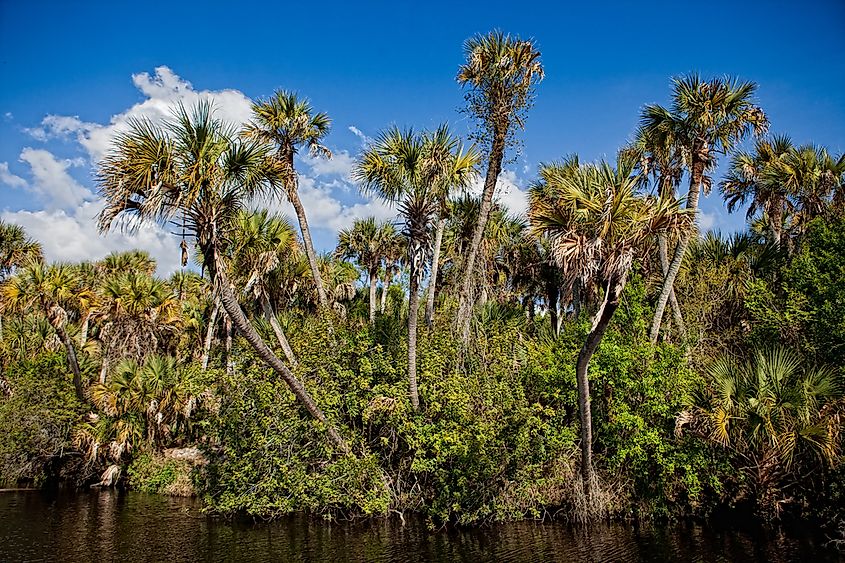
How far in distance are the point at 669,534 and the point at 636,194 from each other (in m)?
8.84

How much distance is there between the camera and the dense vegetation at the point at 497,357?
13.0 meters

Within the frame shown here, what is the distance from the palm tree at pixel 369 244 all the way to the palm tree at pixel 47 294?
41.4ft

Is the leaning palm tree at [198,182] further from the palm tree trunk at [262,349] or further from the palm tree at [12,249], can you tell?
the palm tree at [12,249]

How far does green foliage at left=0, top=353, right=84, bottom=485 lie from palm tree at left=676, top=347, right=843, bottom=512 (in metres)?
23.8

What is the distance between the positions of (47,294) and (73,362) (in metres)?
3.05

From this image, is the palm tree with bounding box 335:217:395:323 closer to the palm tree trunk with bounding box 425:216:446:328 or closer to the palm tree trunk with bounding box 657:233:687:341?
the palm tree trunk with bounding box 425:216:446:328

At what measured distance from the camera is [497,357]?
685 inches

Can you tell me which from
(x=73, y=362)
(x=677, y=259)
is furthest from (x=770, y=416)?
(x=73, y=362)

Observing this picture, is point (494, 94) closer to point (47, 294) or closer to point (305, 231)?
point (305, 231)

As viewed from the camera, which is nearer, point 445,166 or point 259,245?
point 445,166

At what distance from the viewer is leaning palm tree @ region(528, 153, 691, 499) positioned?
11758mm

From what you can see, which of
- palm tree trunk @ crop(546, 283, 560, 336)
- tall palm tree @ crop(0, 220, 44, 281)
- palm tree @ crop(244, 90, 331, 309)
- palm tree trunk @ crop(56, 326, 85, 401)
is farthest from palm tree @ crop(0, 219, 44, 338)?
palm tree trunk @ crop(546, 283, 560, 336)

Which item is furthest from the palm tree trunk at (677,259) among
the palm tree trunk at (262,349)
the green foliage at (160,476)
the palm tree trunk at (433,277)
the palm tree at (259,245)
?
the green foliage at (160,476)

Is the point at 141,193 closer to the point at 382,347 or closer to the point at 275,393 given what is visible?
the point at 275,393
